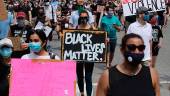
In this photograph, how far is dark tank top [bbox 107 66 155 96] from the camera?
14.8 feet

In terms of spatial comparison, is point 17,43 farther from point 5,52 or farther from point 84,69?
point 5,52

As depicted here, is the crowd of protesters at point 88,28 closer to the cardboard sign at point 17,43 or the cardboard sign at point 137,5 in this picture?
the cardboard sign at point 17,43

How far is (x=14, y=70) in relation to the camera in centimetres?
587

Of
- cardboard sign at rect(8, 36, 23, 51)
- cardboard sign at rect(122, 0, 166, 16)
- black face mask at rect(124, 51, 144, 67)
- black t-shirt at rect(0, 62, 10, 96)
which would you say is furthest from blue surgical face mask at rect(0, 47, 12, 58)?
cardboard sign at rect(122, 0, 166, 16)

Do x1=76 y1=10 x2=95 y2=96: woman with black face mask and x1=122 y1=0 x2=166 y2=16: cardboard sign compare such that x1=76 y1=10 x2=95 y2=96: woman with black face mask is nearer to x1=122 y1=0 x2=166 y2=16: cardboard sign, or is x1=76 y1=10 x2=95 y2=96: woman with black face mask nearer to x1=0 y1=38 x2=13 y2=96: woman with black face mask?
x1=122 y1=0 x2=166 y2=16: cardboard sign

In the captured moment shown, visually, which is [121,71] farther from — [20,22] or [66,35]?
[20,22]

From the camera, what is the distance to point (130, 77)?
4496 millimetres

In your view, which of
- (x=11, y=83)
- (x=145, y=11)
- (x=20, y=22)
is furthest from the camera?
(x=20, y=22)

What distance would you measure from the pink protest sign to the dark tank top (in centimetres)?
134

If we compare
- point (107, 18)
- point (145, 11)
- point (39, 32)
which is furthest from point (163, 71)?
point (39, 32)

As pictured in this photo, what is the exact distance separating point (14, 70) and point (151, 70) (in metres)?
1.73

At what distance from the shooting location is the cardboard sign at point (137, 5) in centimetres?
1191

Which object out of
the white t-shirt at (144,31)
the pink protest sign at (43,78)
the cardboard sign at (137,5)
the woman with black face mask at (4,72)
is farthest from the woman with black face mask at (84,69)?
the woman with black face mask at (4,72)

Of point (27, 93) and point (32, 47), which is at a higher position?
point (32, 47)
